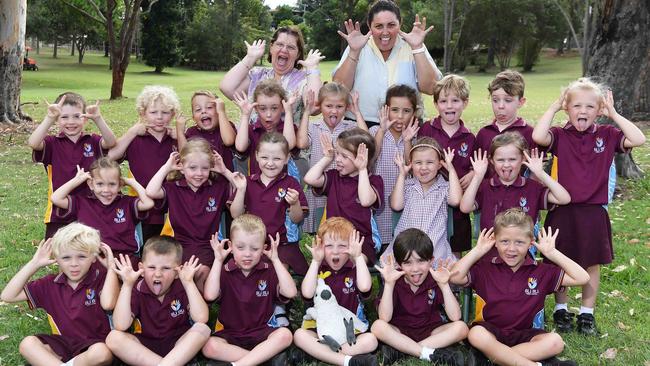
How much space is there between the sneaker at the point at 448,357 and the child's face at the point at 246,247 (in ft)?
4.49

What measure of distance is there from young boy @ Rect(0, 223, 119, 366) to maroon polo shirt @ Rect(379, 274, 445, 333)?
1.92 metres

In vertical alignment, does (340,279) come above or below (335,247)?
below

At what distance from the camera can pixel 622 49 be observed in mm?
9117

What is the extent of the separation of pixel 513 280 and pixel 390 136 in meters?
1.74

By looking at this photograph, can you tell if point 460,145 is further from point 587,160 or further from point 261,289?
point 261,289

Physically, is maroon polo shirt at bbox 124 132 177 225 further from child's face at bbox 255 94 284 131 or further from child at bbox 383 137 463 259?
child at bbox 383 137 463 259

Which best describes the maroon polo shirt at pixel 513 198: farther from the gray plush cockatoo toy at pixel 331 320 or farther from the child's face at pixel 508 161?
the gray plush cockatoo toy at pixel 331 320

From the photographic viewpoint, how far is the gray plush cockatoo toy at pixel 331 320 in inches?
166

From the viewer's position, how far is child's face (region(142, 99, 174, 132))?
5320mm

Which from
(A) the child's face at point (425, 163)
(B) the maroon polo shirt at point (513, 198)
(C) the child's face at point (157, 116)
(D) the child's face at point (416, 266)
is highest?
(C) the child's face at point (157, 116)

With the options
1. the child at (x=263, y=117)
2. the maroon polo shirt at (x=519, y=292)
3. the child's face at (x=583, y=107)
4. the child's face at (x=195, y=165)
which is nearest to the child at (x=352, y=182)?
the child at (x=263, y=117)

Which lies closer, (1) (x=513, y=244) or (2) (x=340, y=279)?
(1) (x=513, y=244)

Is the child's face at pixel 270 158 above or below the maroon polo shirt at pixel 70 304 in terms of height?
above

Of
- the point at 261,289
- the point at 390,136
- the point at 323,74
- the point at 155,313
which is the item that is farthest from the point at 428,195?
the point at 323,74
